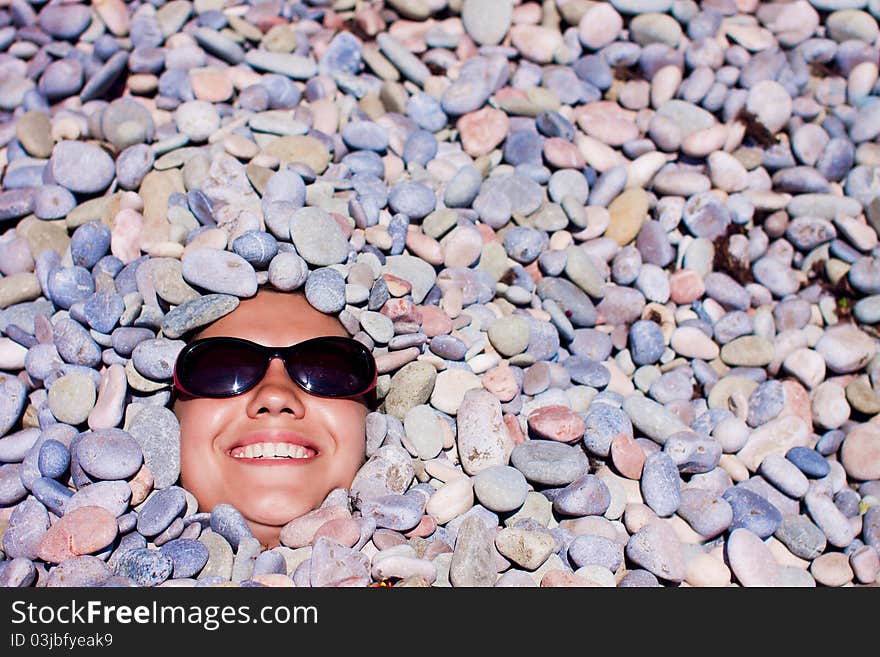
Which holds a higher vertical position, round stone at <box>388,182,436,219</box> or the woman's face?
round stone at <box>388,182,436,219</box>

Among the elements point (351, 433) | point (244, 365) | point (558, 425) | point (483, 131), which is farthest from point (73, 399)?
point (483, 131)

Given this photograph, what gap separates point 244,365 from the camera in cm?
219

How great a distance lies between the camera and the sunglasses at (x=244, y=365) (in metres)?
2.19

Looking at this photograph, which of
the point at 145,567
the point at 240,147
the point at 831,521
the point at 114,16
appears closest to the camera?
the point at 145,567

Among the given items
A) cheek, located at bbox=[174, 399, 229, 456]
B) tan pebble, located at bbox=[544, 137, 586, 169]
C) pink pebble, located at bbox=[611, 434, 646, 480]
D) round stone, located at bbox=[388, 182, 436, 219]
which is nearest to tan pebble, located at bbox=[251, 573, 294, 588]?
cheek, located at bbox=[174, 399, 229, 456]

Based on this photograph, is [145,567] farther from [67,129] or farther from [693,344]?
[693,344]

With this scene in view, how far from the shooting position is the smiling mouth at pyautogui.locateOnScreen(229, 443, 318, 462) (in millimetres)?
2189

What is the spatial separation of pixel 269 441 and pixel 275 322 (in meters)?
0.32

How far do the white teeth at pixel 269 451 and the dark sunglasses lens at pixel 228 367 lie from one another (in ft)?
0.49

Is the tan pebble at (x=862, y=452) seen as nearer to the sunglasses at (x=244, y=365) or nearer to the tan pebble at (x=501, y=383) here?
the tan pebble at (x=501, y=383)

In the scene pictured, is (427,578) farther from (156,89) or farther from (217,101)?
(156,89)

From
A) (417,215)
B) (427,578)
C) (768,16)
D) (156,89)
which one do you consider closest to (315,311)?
(417,215)

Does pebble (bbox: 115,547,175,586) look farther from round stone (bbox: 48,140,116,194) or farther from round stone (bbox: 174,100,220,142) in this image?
round stone (bbox: 174,100,220,142)
